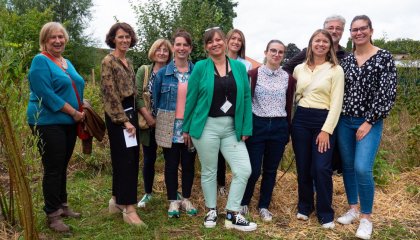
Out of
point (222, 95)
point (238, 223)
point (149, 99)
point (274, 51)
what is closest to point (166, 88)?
point (149, 99)

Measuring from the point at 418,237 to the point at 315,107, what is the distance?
1665 millimetres

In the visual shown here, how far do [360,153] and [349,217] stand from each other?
0.83 meters

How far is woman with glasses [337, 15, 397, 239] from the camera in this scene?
362 cm

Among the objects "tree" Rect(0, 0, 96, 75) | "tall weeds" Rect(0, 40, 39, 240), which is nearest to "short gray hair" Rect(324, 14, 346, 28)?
"tall weeds" Rect(0, 40, 39, 240)

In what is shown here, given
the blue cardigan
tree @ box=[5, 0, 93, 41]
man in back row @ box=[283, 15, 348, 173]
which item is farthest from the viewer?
tree @ box=[5, 0, 93, 41]

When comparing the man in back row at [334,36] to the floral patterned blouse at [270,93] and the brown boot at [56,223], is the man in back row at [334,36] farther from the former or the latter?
the brown boot at [56,223]

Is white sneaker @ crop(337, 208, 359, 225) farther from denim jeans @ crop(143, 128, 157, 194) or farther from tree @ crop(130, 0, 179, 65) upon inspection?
tree @ crop(130, 0, 179, 65)

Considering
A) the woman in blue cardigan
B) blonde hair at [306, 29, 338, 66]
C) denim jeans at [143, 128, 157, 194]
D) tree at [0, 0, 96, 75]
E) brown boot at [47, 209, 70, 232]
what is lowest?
brown boot at [47, 209, 70, 232]

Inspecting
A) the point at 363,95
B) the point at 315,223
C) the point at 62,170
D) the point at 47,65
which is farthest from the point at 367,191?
the point at 47,65

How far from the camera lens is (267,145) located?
4145 millimetres

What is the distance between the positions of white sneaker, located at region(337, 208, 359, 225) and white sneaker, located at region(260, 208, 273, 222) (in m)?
0.72

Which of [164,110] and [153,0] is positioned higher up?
[153,0]

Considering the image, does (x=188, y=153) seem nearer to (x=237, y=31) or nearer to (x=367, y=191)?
(x=237, y=31)

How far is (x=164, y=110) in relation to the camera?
13.5 feet
